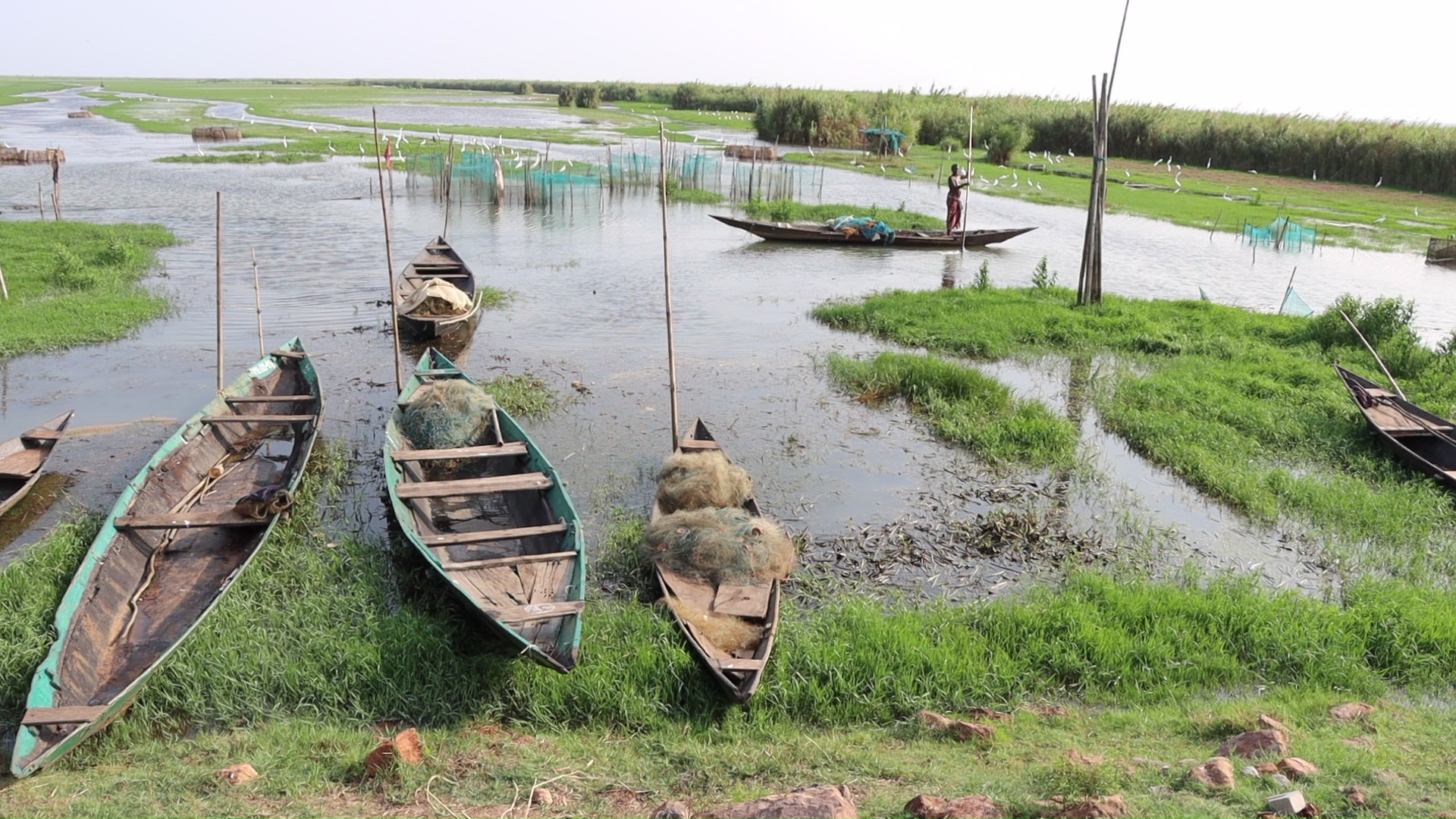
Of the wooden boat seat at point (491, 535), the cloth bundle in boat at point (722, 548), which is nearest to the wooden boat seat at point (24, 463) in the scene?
the wooden boat seat at point (491, 535)

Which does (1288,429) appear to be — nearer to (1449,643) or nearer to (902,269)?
(1449,643)

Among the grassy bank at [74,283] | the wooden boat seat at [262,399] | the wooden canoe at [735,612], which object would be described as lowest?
the wooden canoe at [735,612]

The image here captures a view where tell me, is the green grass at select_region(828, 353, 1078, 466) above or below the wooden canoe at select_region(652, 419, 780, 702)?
above

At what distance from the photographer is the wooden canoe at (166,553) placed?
193 inches

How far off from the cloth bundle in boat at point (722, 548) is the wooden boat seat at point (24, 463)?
5269 mm

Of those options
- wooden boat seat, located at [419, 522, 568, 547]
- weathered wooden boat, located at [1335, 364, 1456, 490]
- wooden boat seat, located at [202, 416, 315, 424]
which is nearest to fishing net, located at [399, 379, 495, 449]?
wooden boat seat, located at [202, 416, 315, 424]

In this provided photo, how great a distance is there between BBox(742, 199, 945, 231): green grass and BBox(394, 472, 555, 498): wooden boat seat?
1734 cm

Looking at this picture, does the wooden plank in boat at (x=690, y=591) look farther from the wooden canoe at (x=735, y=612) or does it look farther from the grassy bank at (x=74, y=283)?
the grassy bank at (x=74, y=283)

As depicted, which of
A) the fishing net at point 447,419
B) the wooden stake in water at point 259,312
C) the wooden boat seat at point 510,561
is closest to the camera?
the wooden boat seat at point 510,561

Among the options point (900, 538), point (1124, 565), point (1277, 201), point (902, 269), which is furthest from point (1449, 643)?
point (1277, 201)

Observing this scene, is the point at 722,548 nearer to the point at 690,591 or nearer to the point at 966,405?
the point at 690,591

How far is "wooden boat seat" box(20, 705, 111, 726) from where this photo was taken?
15.0 feet

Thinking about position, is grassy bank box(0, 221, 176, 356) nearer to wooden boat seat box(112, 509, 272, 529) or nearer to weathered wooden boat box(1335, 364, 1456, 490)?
wooden boat seat box(112, 509, 272, 529)

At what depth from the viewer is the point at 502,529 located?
7.38 metres
